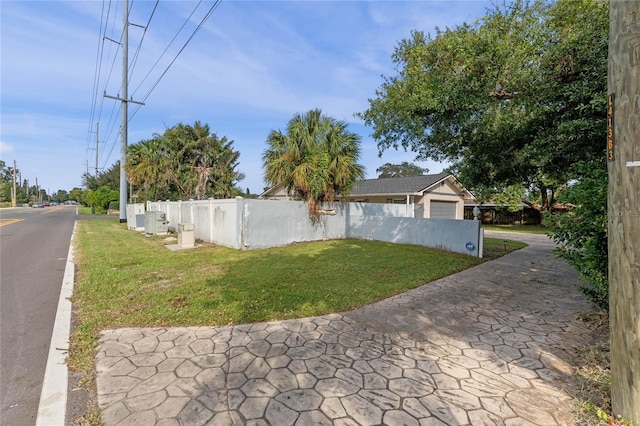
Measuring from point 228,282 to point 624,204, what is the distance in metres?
5.48

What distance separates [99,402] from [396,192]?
16857 mm

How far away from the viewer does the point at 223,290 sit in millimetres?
5133

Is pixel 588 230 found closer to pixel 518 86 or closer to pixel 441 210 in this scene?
pixel 518 86

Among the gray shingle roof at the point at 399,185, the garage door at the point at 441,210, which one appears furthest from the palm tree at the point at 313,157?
the garage door at the point at 441,210

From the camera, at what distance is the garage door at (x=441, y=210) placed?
18.3 m

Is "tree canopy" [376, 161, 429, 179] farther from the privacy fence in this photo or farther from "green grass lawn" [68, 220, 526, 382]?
"green grass lawn" [68, 220, 526, 382]

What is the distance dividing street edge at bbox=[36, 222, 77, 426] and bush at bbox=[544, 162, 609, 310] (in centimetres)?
502

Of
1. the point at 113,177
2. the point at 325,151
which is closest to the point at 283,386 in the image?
the point at 325,151

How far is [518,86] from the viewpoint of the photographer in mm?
5465

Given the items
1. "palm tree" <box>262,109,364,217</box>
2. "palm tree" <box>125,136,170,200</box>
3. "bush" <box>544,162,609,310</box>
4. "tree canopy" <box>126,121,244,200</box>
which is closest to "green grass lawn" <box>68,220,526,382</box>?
"palm tree" <box>262,109,364,217</box>

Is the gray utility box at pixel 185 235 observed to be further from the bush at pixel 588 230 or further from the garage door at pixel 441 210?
the garage door at pixel 441 210

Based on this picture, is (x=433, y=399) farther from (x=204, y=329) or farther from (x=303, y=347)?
(x=204, y=329)

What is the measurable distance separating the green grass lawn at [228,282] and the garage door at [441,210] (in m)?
8.75

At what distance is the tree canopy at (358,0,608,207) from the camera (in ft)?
16.1
